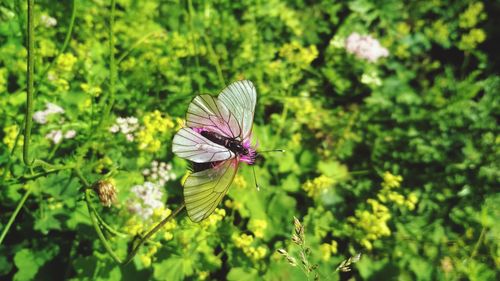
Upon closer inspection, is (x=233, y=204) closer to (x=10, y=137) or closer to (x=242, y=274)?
(x=242, y=274)

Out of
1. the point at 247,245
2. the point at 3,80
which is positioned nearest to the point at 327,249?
the point at 247,245

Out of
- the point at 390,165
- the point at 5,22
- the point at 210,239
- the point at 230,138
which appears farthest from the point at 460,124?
the point at 5,22

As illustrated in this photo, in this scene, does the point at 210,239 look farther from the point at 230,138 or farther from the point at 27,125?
the point at 27,125

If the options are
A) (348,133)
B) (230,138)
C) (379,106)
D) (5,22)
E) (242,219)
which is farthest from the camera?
(379,106)

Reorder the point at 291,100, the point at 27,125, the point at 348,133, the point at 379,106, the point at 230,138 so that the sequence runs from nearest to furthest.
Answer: the point at 27,125
the point at 230,138
the point at 291,100
the point at 348,133
the point at 379,106

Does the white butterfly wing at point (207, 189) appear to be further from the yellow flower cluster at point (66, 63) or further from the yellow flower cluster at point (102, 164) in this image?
the yellow flower cluster at point (66, 63)

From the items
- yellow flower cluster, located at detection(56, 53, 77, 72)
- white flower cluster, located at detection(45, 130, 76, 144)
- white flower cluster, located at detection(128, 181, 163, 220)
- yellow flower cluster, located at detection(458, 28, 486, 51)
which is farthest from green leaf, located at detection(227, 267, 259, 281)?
yellow flower cluster, located at detection(458, 28, 486, 51)
